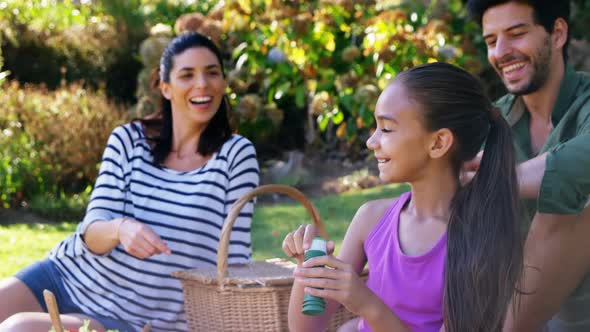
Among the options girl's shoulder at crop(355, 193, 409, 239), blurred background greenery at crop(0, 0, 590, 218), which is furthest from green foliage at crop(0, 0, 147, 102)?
girl's shoulder at crop(355, 193, 409, 239)

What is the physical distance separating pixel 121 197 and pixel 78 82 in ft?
21.6

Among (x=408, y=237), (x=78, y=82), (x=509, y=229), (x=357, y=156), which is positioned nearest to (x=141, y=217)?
(x=408, y=237)

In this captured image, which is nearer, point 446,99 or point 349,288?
point 349,288

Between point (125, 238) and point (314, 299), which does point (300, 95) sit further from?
point (314, 299)

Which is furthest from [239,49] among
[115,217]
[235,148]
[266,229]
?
[115,217]

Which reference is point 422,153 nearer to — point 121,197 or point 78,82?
point 121,197

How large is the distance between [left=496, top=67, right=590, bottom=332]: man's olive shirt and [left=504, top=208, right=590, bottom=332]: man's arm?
5 cm

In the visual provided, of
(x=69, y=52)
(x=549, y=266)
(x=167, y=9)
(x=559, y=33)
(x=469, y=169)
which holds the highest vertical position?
(x=167, y=9)

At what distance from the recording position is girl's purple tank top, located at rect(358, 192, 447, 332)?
238 centimetres

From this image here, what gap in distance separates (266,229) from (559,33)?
11.6 feet

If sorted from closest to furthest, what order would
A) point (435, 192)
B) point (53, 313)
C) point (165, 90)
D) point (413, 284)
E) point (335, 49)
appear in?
point (53, 313)
point (413, 284)
point (435, 192)
point (165, 90)
point (335, 49)

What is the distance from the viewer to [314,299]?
210 centimetres

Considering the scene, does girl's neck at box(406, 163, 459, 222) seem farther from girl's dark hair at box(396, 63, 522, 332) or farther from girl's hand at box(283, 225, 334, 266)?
girl's hand at box(283, 225, 334, 266)

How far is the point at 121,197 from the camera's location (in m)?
3.41
